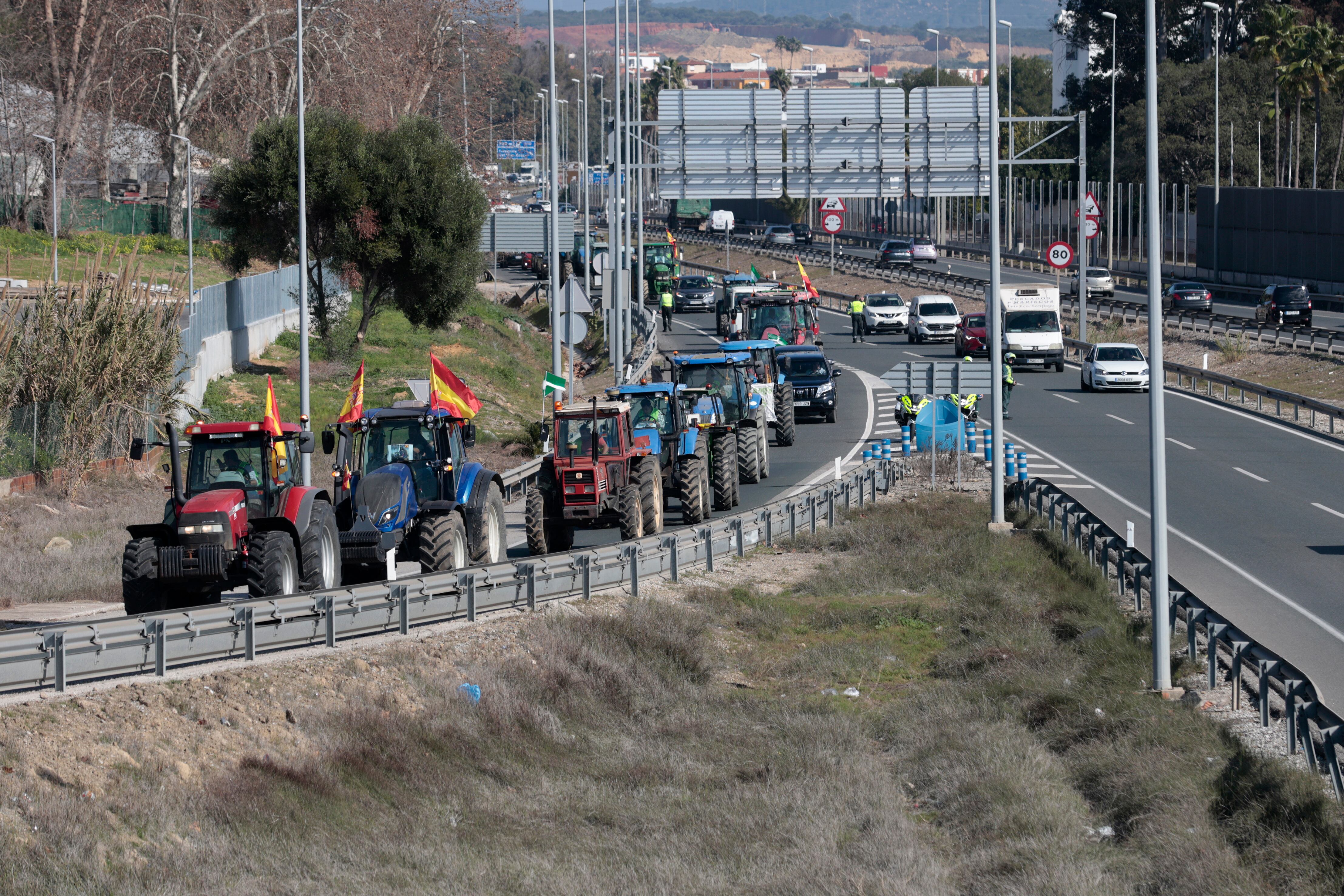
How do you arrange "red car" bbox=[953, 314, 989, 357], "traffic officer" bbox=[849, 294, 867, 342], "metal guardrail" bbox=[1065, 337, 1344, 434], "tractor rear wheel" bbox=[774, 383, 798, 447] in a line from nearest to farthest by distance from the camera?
"tractor rear wheel" bbox=[774, 383, 798, 447]
"metal guardrail" bbox=[1065, 337, 1344, 434]
"red car" bbox=[953, 314, 989, 357]
"traffic officer" bbox=[849, 294, 867, 342]

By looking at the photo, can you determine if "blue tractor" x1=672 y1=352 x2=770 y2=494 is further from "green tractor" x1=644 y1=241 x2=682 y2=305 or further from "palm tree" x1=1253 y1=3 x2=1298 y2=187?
"palm tree" x1=1253 y1=3 x2=1298 y2=187

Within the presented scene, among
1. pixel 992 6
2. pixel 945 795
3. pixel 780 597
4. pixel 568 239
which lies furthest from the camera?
pixel 568 239

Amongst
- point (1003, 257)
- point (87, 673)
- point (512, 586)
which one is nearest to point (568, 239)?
point (1003, 257)

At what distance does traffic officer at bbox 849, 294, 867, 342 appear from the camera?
188 ft

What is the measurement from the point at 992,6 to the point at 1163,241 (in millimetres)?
71178

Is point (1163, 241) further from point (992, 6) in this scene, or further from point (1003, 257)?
point (992, 6)

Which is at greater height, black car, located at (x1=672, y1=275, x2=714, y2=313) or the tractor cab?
black car, located at (x1=672, y1=275, x2=714, y2=313)

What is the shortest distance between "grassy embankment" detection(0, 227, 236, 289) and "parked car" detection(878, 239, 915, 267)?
118ft

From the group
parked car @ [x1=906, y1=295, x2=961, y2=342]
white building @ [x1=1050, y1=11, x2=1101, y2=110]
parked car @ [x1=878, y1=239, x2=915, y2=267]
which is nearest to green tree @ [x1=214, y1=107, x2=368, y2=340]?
parked car @ [x1=906, y1=295, x2=961, y2=342]

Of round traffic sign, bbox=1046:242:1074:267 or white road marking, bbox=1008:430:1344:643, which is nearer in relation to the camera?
white road marking, bbox=1008:430:1344:643

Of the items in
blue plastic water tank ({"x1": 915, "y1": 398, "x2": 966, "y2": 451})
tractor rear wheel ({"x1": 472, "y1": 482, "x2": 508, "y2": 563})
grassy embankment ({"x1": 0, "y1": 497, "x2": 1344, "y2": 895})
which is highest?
blue plastic water tank ({"x1": 915, "y1": 398, "x2": 966, "y2": 451})

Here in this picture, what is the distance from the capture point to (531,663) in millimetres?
16547

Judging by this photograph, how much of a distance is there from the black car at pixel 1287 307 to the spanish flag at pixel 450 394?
140ft

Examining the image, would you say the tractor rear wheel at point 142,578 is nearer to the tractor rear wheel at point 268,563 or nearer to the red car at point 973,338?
the tractor rear wheel at point 268,563
